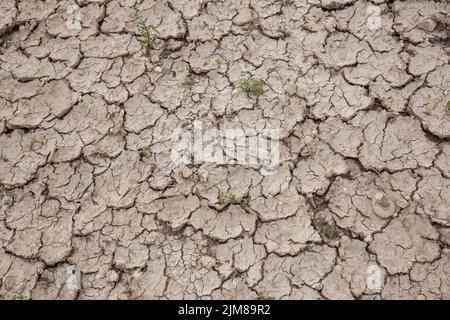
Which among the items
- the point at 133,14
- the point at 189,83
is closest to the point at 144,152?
the point at 189,83

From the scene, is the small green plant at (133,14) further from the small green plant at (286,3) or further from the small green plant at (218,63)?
the small green plant at (286,3)

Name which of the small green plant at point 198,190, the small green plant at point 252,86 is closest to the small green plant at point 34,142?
the small green plant at point 198,190

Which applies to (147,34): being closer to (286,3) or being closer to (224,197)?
(286,3)

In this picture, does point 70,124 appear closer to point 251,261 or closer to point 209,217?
point 209,217

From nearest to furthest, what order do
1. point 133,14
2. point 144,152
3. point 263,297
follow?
A: point 263,297 < point 144,152 < point 133,14

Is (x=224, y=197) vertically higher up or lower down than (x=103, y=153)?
lower down

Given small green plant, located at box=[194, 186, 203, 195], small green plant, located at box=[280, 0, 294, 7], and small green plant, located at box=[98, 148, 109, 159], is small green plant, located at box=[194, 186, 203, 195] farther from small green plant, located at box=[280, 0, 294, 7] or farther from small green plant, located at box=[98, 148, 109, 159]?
small green plant, located at box=[280, 0, 294, 7]

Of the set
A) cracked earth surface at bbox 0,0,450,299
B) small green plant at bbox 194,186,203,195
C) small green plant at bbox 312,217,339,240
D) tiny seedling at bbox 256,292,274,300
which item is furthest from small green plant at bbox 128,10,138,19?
tiny seedling at bbox 256,292,274,300
